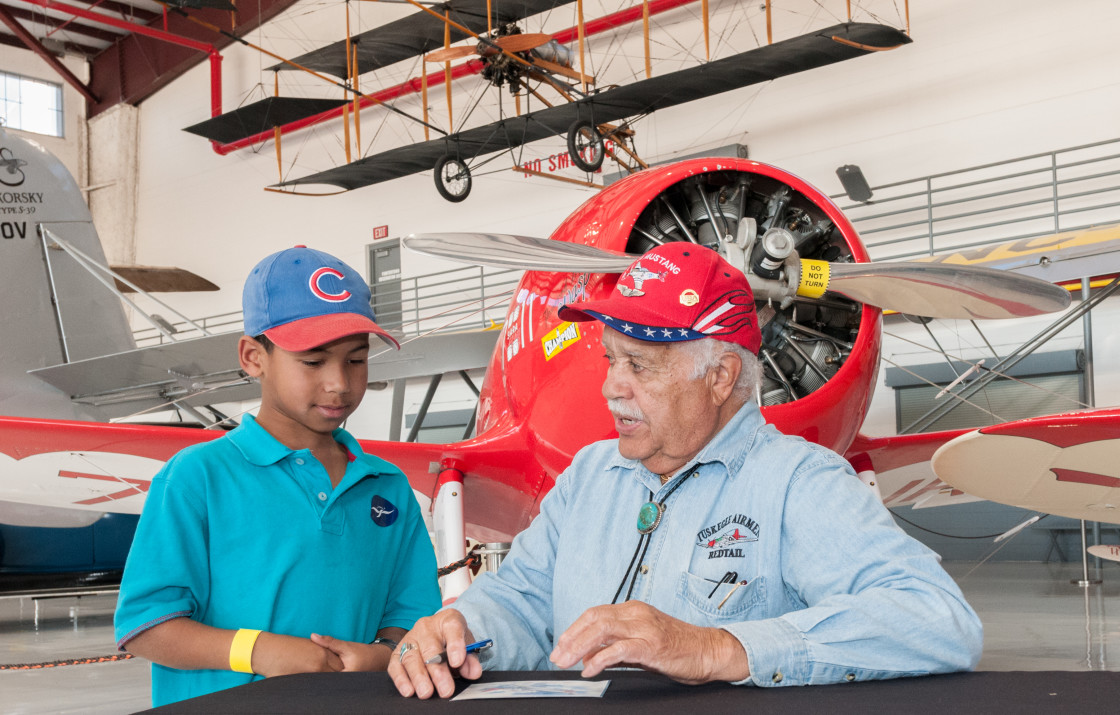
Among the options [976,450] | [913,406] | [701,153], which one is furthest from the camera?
[701,153]

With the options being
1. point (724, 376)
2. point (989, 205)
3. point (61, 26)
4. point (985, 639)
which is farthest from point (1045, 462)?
point (61, 26)

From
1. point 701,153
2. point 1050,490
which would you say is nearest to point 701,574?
point 1050,490

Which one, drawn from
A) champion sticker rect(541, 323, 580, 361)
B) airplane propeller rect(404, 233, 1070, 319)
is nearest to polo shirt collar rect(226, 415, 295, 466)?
airplane propeller rect(404, 233, 1070, 319)

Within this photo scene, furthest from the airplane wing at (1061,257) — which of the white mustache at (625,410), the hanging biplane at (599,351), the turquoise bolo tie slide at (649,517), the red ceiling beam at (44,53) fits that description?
the red ceiling beam at (44,53)

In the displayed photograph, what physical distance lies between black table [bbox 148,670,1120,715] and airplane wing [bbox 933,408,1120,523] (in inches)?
93.8

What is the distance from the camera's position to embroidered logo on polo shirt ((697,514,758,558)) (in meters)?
1.30

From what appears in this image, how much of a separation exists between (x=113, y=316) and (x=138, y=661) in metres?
4.18

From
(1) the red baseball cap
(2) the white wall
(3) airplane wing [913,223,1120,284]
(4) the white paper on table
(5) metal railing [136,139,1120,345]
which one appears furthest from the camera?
(2) the white wall

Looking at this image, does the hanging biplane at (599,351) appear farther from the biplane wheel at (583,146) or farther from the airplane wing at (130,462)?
the biplane wheel at (583,146)

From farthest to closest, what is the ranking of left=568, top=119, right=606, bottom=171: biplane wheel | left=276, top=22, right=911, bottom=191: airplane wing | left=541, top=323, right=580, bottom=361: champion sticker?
left=568, top=119, right=606, bottom=171: biplane wheel < left=276, top=22, right=911, bottom=191: airplane wing < left=541, top=323, right=580, bottom=361: champion sticker

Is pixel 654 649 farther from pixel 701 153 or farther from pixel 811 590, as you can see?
pixel 701 153

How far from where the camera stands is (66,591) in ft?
23.5

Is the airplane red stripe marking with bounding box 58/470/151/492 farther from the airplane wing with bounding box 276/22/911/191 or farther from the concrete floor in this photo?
the airplane wing with bounding box 276/22/911/191

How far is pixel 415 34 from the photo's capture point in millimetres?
13250
